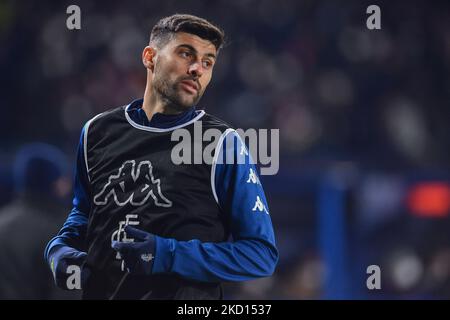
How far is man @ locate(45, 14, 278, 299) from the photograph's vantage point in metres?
2.31

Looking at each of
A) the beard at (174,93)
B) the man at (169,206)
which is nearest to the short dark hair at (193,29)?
the man at (169,206)

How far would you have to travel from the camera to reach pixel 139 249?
226 centimetres

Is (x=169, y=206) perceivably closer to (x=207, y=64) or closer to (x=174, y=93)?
(x=174, y=93)

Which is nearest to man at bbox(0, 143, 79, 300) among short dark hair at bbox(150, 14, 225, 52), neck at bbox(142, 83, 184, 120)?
neck at bbox(142, 83, 184, 120)

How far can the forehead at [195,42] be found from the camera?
2420 mm

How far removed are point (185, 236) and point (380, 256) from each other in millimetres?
4573

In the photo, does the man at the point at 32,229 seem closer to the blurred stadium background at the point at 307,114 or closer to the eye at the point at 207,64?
the eye at the point at 207,64

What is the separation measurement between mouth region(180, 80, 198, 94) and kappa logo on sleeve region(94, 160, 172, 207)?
26 centimetres

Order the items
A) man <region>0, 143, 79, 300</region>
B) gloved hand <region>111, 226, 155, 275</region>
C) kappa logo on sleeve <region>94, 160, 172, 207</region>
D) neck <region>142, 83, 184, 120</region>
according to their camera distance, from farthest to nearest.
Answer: man <region>0, 143, 79, 300</region> → neck <region>142, 83, 184, 120</region> → kappa logo on sleeve <region>94, 160, 172, 207</region> → gloved hand <region>111, 226, 155, 275</region>

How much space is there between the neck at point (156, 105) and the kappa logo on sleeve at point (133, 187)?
0.19 m

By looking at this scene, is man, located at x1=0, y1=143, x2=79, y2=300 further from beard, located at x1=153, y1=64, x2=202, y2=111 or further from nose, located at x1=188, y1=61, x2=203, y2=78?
nose, located at x1=188, y1=61, x2=203, y2=78

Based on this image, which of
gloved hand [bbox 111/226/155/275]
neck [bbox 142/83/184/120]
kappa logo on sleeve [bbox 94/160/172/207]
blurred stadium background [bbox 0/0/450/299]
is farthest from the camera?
blurred stadium background [bbox 0/0/450/299]

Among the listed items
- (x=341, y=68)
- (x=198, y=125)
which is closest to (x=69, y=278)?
(x=198, y=125)
